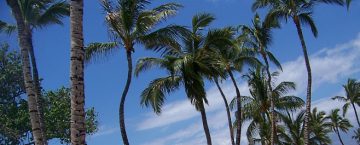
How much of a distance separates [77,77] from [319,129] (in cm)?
5502

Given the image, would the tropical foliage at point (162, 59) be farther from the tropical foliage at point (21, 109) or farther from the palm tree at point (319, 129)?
the palm tree at point (319, 129)

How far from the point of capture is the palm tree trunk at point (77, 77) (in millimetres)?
8766

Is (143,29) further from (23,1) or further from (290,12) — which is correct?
(290,12)

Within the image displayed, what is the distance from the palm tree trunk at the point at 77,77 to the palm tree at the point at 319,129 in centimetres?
4773

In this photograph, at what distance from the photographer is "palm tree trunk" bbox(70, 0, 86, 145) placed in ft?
28.8

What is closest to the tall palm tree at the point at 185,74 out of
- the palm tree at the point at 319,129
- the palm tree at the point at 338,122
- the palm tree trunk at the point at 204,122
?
the palm tree trunk at the point at 204,122

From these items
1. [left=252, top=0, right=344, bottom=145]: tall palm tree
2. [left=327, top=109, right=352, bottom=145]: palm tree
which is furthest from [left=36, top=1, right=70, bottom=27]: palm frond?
[left=327, top=109, right=352, bottom=145]: palm tree

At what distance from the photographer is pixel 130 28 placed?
19922mm

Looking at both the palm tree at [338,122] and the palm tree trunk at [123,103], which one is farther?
the palm tree at [338,122]

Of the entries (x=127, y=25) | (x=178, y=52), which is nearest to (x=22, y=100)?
(x=178, y=52)

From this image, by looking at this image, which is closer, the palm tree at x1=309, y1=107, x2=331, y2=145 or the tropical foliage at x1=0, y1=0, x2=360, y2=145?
the tropical foliage at x1=0, y1=0, x2=360, y2=145

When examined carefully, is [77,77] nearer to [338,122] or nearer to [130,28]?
[130,28]

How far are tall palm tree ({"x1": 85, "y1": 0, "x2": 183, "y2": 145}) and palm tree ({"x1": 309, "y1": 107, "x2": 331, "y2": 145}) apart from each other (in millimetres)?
37649

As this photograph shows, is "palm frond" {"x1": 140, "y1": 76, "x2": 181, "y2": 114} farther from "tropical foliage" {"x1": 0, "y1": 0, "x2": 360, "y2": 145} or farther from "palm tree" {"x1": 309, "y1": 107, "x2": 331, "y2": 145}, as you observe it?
"palm tree" {"x1": 309, "y1": 107, "x2": 331, "y2": 145}
